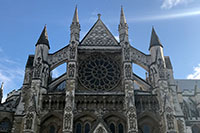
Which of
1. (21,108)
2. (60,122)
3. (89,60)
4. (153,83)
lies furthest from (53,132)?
(153,83)

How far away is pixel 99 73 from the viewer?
23.3 m

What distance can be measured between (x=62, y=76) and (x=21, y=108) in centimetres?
516

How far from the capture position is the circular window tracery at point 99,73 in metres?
22.7

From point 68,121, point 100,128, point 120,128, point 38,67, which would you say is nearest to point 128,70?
point 120,128

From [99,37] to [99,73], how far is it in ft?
16.8

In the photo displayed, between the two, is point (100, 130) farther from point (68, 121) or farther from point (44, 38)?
point (44, 38)

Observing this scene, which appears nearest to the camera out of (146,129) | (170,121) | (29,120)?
(29,120)

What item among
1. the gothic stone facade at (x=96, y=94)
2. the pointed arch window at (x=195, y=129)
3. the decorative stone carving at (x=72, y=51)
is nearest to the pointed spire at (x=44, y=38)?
the gothic stone facade at (x=96, y=94)

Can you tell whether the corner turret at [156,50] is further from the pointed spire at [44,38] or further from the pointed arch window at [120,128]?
the pointed spire at [44,38]

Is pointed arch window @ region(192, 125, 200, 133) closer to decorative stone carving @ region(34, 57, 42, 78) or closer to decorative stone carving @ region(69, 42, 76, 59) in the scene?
decorative stone carving @ region(69, 42, 76, 59)

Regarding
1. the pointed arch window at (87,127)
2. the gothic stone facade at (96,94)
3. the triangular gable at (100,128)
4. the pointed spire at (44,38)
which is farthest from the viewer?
the pointed spire at (44,38)

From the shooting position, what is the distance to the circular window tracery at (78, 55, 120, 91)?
22688 millimetres

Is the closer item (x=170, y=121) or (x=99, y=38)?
(x=170, y=121)

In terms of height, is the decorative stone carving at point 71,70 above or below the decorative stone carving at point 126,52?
below
